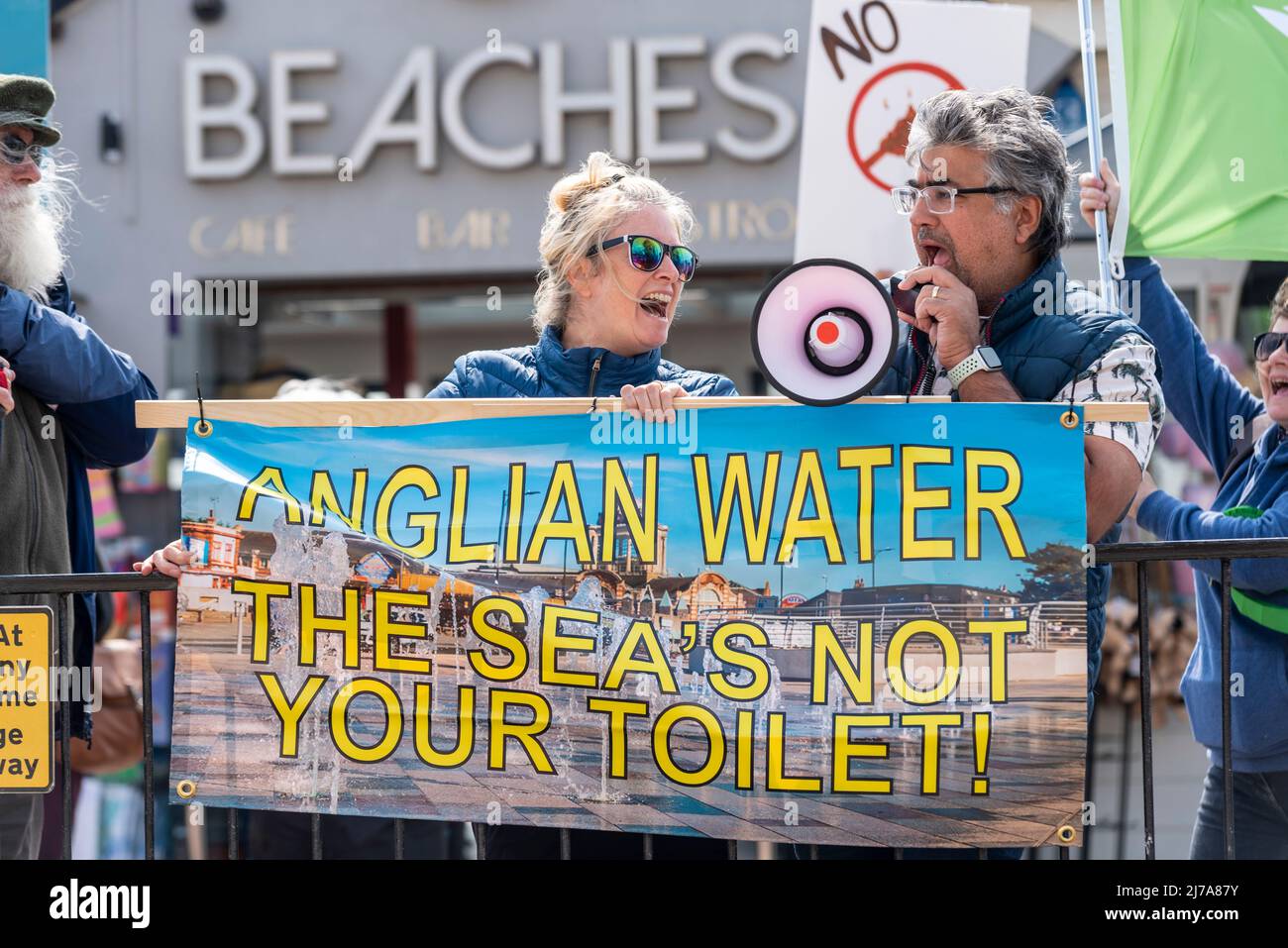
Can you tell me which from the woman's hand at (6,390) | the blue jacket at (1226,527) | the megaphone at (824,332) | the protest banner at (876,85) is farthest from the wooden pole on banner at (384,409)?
the protest banner at (876,85)

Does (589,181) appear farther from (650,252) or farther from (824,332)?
(824,332)

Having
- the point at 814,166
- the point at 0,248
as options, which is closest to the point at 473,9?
→ the point at 814,166

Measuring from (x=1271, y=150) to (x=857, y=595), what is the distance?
174 cm

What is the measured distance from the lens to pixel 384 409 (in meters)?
3.05

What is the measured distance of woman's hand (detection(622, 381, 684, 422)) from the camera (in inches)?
116

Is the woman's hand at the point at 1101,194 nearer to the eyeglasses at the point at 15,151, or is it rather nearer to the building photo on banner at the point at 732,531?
the building photo on banner at the point at 732,531

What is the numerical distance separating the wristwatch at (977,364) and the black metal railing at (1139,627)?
0.43 m

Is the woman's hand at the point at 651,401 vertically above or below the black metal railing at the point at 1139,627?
above

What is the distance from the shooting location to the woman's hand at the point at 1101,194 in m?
3.64

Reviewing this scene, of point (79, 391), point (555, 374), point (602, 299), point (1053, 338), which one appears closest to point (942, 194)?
point (1053, 338)

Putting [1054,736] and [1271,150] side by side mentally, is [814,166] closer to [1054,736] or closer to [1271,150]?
[1271,150]

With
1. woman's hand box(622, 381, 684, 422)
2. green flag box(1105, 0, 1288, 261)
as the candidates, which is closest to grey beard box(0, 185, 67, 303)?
woman's hand box(622, 381, 684, 422)

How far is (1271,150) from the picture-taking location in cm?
370

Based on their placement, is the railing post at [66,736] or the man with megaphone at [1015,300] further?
the railing post at [66,736]
